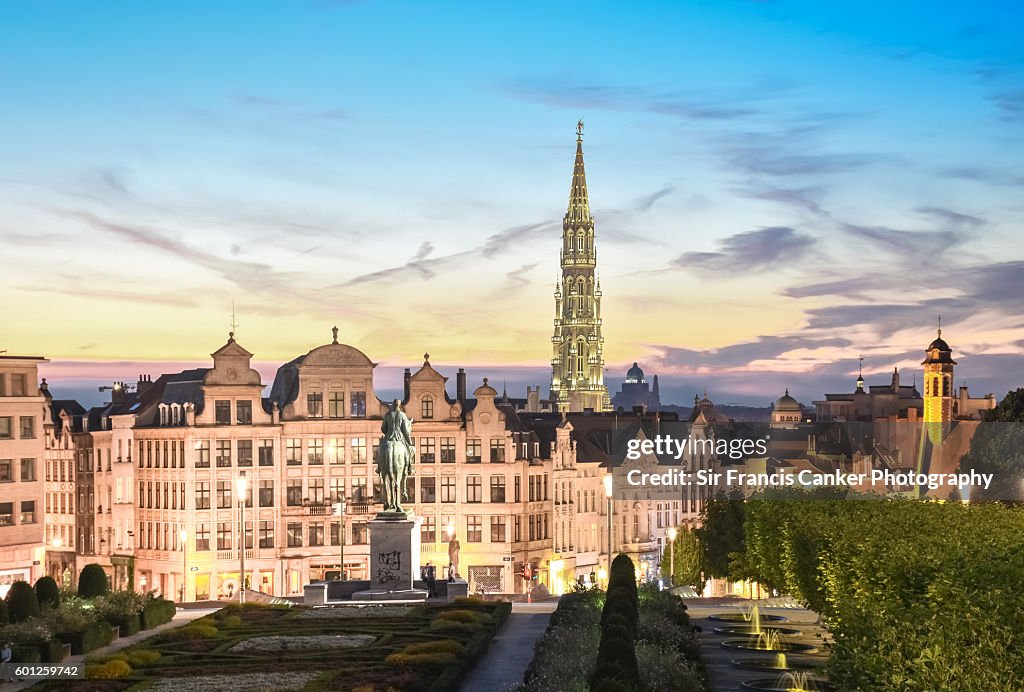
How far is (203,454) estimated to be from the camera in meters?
103

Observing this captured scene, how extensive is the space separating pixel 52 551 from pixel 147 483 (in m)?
14.8

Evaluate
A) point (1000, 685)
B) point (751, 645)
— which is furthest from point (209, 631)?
point (1000, 685)

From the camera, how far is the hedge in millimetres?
27953

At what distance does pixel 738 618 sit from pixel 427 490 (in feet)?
149

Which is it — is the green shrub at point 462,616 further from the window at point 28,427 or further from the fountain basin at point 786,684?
the window at point 28,427

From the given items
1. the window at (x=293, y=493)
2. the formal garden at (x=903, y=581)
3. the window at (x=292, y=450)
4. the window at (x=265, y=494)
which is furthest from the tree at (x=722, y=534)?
the window at (x=265, y=494)

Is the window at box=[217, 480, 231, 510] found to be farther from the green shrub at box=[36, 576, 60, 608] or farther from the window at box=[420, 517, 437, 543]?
the green shrub at box=[36, 576, 60, 608]

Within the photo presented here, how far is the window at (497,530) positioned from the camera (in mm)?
109750

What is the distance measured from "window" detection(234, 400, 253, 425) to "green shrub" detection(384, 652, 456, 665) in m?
58.8

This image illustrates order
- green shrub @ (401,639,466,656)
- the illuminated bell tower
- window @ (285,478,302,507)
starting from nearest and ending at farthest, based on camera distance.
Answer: green shrub @ (401,639,466,656) → window @ (285,478,302,507) → the illuminated bell tower

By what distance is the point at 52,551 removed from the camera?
116375mm

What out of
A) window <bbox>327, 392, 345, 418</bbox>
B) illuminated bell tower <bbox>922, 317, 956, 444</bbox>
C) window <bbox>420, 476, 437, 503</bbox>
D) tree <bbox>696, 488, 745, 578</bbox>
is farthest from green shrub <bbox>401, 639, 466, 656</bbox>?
illuminated bell tower <bbox>922, 317, 956, 444</bbox>

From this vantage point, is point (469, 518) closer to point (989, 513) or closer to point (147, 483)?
point (147, 483)

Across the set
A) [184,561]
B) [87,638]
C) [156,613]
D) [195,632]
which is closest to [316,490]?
[184,561]
